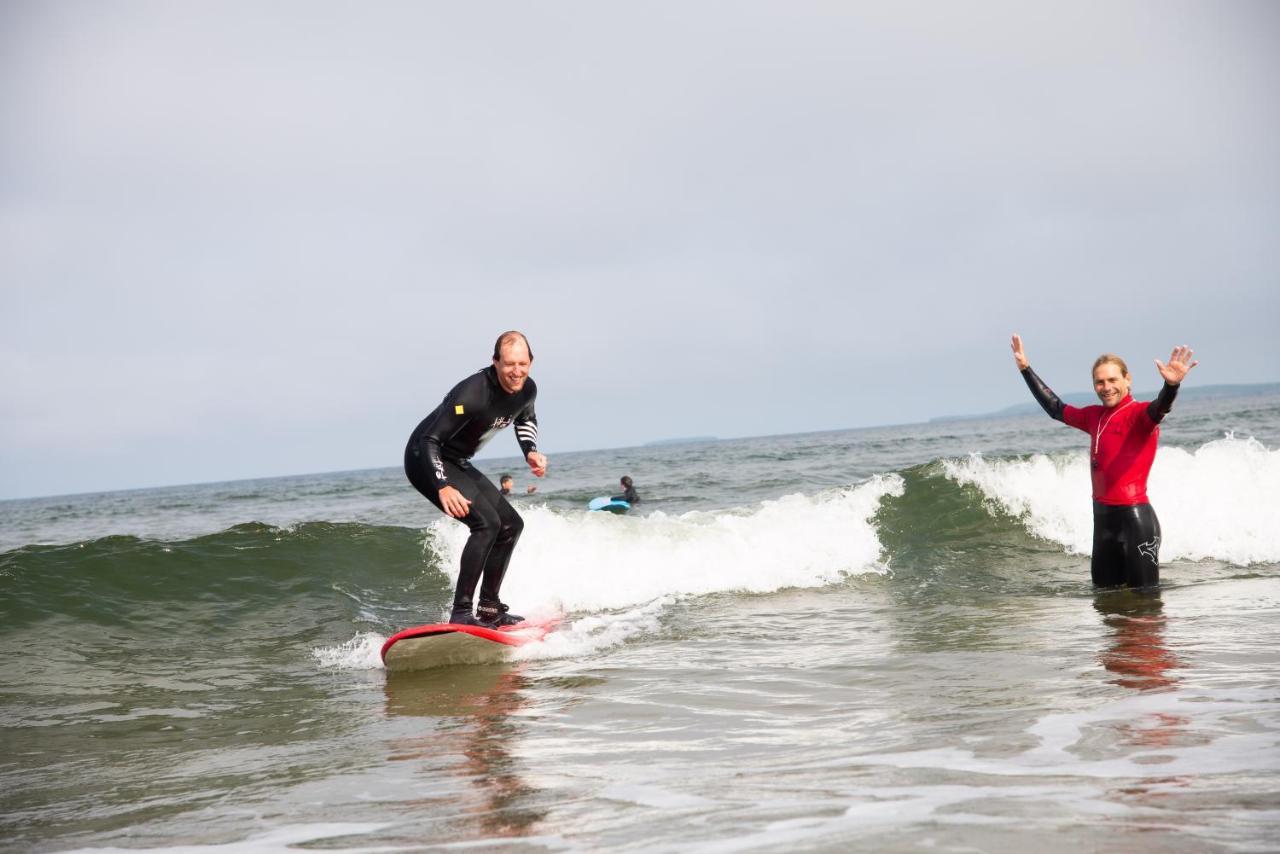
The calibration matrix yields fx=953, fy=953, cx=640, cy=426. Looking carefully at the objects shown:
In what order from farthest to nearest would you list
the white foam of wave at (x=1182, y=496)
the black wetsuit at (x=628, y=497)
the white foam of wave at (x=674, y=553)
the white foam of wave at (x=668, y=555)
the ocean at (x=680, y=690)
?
1. the black wetsuit at (x=628, y=497)
2. the white foam of wave at (x=1182, y=496)
3. the white foam of wave at (x=674, y=553)
4. the white foam of wave at (x=668, y=555)
5. the ocean at (x=680, y=690)

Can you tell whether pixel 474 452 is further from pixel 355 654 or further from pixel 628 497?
pixel 628 497

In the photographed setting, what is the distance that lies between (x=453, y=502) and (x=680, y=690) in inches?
86.4

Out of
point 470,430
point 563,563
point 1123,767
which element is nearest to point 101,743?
point 470,430

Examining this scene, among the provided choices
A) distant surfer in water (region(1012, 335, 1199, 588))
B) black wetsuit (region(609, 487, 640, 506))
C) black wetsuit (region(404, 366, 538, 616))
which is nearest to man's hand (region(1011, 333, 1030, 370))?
distant surfer in water (region(1012, 335, 1199, 588))

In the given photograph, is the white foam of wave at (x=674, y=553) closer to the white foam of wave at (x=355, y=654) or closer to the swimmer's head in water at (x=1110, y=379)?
the white foam of wave at (x=355, y=654)

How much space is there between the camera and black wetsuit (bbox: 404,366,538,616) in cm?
725

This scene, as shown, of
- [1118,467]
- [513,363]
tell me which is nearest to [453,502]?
[513,363]

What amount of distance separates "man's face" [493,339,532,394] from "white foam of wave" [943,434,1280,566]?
8.69 meters

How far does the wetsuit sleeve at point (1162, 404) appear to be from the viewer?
274 inches

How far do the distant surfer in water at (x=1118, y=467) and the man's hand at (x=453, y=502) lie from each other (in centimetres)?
469

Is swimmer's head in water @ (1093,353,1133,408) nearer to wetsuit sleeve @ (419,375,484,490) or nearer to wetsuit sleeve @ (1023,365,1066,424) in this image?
wetsuit sleeve @ (1023,365,1066,424)

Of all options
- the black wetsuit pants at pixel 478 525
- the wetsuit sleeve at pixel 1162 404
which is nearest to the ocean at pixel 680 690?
the black wetsuit pants at pixel 478 525

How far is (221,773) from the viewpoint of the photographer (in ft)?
16.3

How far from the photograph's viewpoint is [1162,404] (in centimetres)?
715
